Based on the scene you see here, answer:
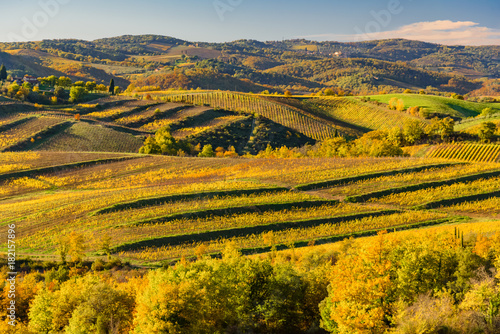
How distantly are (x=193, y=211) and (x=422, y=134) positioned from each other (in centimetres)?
7672

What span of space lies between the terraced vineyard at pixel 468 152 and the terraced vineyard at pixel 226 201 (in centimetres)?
1059

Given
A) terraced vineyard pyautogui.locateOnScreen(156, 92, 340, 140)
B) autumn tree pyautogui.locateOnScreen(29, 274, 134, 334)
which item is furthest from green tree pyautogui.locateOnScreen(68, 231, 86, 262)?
terraced vineyard pyautogui.locateOnScreen(156, 92, 340, 140)

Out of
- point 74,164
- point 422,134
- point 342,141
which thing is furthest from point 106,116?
point 422,134

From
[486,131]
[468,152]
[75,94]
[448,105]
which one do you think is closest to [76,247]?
[468,152]

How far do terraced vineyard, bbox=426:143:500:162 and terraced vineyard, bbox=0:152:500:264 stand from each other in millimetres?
10589

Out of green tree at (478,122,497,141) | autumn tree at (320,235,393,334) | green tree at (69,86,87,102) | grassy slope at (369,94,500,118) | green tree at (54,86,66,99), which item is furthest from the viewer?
grassy slope at (369,94,500,118)

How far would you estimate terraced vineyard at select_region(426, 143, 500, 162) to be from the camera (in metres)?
84.0

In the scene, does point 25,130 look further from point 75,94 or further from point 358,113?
point 358,113

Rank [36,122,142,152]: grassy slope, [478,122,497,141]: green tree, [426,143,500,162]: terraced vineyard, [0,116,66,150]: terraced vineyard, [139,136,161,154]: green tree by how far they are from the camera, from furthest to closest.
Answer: [36,122,142,152]: grassy slope, [0,116,66,150]: terraced vineyard, [139,136,161,154]: green tree, [478,122,497,141]: green tree, [426,143,500,162]: terraced vineyard

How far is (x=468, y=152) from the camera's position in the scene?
87.5 meters

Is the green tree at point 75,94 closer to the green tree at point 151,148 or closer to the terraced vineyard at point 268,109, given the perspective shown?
the terraced vineyard at point 268,109

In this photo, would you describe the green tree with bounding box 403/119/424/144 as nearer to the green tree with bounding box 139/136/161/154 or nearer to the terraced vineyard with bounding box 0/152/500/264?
the terraced vineyard with bounding box 0/152/500/264

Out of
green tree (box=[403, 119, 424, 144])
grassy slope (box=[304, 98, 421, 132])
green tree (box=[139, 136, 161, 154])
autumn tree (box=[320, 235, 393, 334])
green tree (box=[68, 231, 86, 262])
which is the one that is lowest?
green tree (box=[68, 231, 86, 262])

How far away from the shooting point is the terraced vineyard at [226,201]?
170ft
